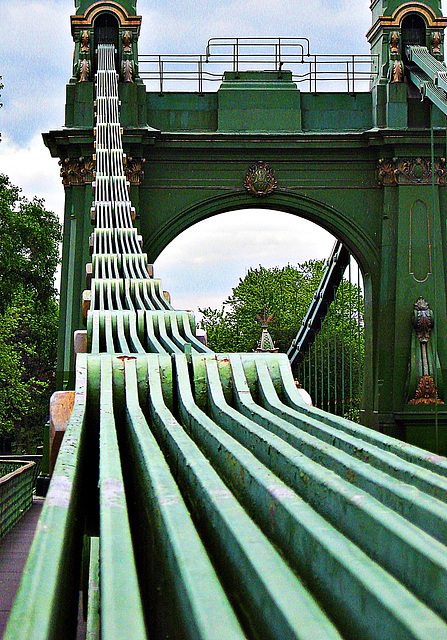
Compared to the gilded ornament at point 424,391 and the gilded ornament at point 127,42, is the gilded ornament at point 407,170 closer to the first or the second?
the gilded ornament at point 424,391

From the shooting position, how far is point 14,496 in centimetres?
1108

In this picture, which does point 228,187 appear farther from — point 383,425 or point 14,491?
point 14,491

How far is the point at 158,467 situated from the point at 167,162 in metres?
13.7

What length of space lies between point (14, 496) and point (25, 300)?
21672 mm

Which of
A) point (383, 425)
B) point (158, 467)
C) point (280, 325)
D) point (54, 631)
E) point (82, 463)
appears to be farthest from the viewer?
point (280, 325)

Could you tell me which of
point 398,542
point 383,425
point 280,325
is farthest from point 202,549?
point 280,325

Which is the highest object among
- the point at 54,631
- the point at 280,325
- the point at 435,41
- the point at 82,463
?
the point at 435,41

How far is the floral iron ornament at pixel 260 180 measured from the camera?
603 inches

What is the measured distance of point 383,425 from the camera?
590 inches

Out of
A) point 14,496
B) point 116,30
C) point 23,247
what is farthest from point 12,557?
point 23,247

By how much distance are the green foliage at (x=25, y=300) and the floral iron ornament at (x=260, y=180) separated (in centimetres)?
459

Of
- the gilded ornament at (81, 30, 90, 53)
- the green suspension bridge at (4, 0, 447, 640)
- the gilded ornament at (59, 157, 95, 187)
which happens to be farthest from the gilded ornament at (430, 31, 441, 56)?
the green suspension bridge at (4, 0, 447, 640)

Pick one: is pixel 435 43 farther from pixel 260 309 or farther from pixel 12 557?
pixel 260 309

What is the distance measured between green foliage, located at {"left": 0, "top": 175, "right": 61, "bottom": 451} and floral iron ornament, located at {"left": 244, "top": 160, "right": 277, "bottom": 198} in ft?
15.1
